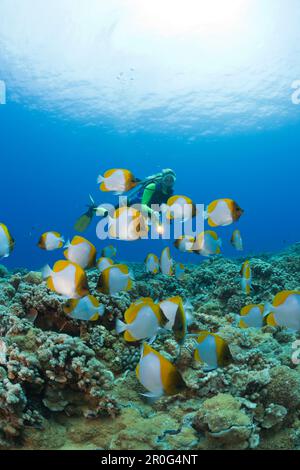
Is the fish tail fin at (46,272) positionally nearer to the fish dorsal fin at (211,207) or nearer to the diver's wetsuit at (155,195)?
the fish dorsal fin at (211,207)

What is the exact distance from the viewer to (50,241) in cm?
473

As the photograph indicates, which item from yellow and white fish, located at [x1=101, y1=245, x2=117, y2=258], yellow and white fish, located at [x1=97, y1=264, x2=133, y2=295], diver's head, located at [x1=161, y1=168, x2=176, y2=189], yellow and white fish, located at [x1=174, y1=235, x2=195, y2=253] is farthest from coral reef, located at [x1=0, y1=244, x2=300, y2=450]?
diver's head, located at [x1=161, y1=168, x2=176, y2=189]

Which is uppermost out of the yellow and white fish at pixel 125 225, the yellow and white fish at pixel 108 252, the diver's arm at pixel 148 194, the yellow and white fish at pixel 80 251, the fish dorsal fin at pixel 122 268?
the diver's arm at pixel 148 194

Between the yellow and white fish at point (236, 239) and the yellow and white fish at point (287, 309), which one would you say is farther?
the yellow and white fish at point (236, 239)

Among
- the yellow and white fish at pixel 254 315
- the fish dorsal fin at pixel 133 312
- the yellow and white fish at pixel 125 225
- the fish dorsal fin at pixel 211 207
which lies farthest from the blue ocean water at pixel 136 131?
the yellow and white fish at pixel 254 315

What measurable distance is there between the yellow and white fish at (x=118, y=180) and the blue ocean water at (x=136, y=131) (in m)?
1.25

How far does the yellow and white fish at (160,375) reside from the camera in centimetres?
254

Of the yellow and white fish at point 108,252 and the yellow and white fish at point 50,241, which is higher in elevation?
the yellow and white fish at point 108,252

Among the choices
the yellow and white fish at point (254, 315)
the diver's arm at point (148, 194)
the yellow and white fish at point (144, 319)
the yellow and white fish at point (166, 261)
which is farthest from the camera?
the diver's arm at point (148, 194)

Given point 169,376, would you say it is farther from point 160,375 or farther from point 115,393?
point 115,393

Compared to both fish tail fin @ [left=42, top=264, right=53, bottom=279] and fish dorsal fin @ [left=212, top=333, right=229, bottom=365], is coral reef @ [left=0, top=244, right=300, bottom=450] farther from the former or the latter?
fish tail fin @ [left=42, top=264, right=53, bottom=279]

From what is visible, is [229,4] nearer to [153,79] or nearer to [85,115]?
[153,79]

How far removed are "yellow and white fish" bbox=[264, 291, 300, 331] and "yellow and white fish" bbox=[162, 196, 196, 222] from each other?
1.64m

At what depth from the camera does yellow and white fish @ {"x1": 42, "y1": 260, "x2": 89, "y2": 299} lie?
128 inches
